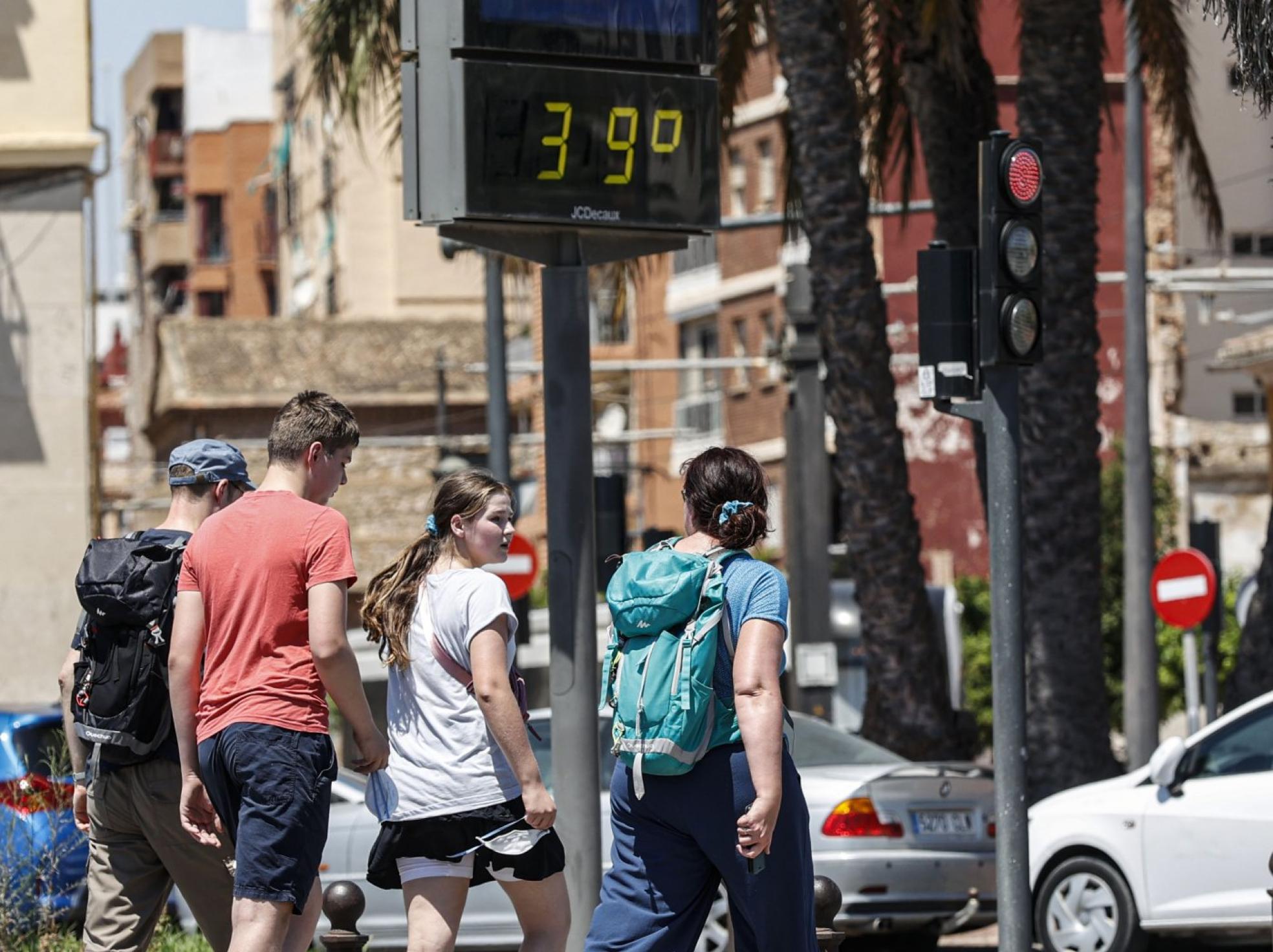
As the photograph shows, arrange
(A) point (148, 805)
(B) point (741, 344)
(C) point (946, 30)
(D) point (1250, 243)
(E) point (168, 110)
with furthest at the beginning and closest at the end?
1. (E) point (168, 110)
2. (B) point (741, 344)
3. (D) point (1250, 243)
4. (C) point (946, 30)
5. (A) point (148, 805)

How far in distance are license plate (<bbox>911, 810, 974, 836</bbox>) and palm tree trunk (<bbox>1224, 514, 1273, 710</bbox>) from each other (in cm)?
295

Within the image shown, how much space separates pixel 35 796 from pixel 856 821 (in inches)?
168

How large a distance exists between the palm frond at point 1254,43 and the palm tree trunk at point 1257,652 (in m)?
6.75

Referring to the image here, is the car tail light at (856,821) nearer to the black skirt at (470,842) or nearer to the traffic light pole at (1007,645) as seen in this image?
the traffic light pole at (1007,645)

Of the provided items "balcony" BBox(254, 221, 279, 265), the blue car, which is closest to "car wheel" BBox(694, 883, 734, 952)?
the blue car

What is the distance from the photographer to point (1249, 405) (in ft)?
146

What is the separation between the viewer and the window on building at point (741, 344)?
46469 mm

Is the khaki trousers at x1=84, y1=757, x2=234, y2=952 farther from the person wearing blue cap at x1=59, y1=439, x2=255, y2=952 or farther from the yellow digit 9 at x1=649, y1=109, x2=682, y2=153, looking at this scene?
the yellow digit 9 at x1=649, y1=109, x2=682, y2=153

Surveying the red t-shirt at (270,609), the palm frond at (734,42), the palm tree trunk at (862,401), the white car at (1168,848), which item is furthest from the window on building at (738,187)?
the red t-shirt at (270,609)

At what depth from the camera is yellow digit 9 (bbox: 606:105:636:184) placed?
296 inches

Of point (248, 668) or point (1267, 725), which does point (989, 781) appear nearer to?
point (1267, 725)

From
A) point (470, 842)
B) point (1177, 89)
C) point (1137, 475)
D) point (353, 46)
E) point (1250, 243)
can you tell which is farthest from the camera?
point (1250, 243)

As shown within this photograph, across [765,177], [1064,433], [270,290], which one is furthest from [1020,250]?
[270,290]

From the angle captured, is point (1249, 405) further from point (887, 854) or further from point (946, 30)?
point (887, 854)
